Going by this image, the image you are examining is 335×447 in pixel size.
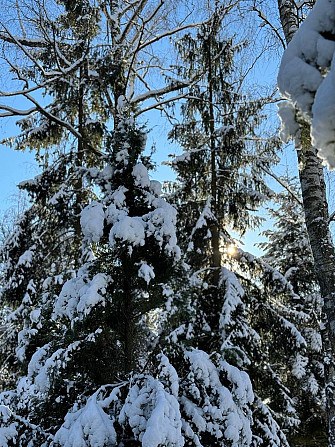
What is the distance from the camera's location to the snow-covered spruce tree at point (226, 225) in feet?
21.8

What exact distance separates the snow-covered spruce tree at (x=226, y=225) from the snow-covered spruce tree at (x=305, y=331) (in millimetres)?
2481

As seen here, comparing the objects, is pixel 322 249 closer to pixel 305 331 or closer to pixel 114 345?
pixel 114 345

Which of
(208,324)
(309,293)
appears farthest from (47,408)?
(309,293)

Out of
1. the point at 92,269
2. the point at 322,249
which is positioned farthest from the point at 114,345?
the point at 322,249

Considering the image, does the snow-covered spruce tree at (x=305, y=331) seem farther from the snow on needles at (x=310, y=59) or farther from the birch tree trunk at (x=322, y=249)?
the snow on needles at (x=310, y=59)

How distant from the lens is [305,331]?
1201cm

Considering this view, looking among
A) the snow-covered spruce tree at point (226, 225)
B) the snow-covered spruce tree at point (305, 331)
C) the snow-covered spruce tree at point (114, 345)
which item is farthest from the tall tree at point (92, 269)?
the snow-covered spruce tree at point (305, 331)

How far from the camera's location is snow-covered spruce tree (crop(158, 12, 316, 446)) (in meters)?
6.66

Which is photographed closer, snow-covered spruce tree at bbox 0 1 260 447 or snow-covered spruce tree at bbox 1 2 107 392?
snow-covered spruce tree at bbox 0 1 260 447

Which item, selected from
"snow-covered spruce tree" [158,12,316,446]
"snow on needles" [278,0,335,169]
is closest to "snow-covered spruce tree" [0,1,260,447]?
"snow-covered spruce tree" [158,12,316,446]

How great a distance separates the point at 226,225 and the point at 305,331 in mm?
5689

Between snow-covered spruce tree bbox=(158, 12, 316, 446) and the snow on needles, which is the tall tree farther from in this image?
the snow on needles

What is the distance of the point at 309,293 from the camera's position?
513 inches

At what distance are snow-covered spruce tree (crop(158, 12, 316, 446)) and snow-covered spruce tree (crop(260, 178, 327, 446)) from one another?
2481 mm
